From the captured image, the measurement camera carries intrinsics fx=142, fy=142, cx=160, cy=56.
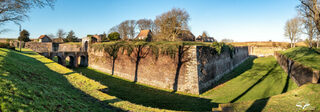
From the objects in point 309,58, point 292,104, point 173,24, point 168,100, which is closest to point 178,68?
point 168,100

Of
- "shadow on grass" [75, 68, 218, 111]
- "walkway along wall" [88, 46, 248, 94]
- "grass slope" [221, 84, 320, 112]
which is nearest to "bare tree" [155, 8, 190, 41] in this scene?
"walkway along wall" [88, 46, 248, 94]

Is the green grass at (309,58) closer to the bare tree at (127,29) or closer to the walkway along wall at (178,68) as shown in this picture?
the walkway along wall at (178,68)

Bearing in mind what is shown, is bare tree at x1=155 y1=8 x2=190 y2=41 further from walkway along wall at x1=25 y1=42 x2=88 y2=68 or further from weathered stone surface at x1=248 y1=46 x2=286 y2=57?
weathered stone surface at x1=248 y1=46 x2=286 y2=57

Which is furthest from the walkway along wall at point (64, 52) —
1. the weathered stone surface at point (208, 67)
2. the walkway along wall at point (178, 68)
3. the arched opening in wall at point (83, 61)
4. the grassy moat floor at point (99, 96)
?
the weathered stone surface at point (208, 67)

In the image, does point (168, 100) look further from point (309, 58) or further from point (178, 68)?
point (309, 58)

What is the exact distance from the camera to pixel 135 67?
1861 centimetres

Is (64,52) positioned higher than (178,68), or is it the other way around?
(64,52)

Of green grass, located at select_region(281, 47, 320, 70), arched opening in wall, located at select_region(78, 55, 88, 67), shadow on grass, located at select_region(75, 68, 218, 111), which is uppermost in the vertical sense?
green grass, located at select_region(281, 47, 320, 70)

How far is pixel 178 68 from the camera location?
14695mm

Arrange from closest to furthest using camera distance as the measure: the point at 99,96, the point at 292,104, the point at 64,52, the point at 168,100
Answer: the point at 292,104 → the point at 99,96 → the point at 168,100 → the point at 64,52

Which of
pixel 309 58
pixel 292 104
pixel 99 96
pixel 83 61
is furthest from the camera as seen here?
pixel 83 61

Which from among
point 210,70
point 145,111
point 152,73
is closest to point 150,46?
point 152,73

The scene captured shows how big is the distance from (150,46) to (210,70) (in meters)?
7.51

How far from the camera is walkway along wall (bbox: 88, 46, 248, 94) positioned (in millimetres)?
13867
